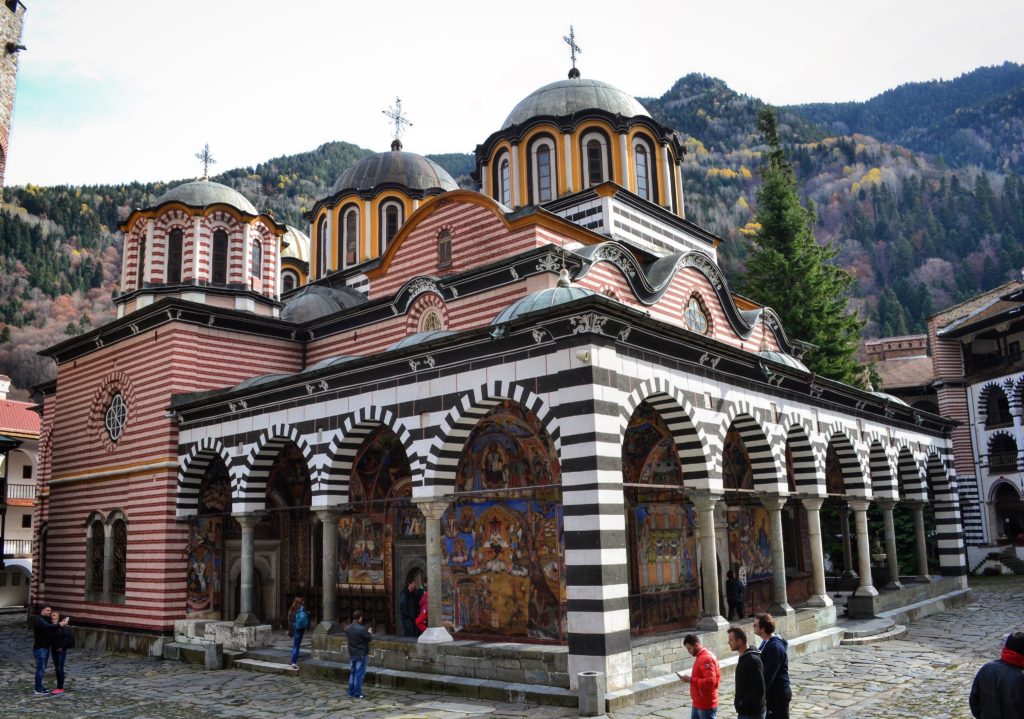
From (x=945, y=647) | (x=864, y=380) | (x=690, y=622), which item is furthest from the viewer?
(x=864, y=380)

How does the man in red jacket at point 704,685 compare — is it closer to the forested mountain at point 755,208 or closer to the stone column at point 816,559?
the stone column at point 816,559

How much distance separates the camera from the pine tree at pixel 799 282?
27859mm

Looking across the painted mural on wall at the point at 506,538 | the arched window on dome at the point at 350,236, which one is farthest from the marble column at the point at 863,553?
the arched window on dome at the point at 350,236

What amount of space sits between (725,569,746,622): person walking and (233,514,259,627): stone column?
8.34 meters

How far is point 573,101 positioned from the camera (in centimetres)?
1945

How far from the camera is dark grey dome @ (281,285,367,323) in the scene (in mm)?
19556

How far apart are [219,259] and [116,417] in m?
4.16

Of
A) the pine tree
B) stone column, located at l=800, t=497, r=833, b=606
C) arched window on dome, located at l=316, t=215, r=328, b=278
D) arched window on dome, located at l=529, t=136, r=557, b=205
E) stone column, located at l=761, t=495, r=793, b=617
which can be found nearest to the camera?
stone column, located at l=761, t=495, r=793, b=617

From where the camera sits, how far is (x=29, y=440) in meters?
32.7

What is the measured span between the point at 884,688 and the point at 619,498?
4.03 meters

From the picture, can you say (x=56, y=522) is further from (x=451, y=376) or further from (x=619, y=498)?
(x=619, y=498)

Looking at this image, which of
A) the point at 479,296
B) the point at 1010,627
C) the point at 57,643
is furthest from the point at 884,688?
the point at 57,643

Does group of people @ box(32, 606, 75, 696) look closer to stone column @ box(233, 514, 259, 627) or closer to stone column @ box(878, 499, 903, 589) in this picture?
stone column @ box(233, 514, 259, 627)

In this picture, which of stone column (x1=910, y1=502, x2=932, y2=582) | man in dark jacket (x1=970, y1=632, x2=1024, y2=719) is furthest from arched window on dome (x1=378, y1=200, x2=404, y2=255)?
man in dark jacket (x1=970, y1=632, x2=1024, y2=719)
